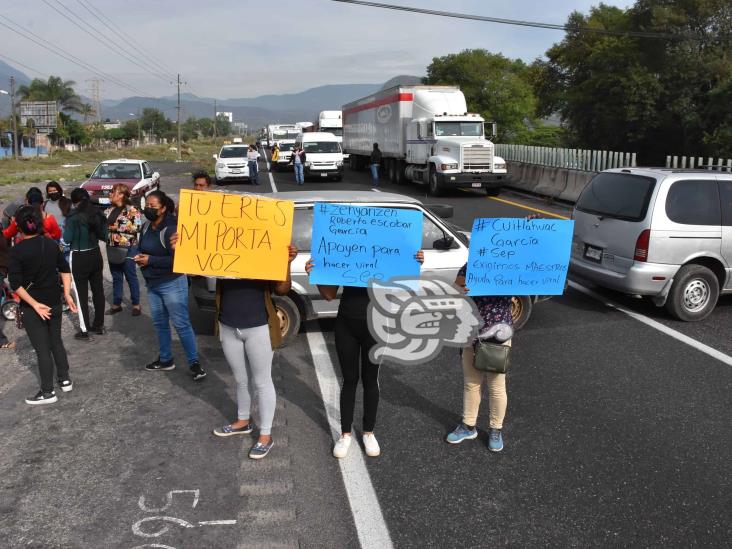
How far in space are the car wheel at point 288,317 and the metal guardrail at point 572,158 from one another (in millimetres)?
12632

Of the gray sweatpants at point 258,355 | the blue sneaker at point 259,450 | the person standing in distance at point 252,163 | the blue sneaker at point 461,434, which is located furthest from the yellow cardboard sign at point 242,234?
the person standing in distance at point 252,163

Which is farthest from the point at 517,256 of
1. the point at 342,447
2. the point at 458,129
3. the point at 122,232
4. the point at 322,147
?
the point at 322,147

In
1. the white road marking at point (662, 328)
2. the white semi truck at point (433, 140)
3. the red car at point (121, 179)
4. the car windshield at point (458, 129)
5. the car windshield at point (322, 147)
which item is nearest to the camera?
the white road marking at point (662, 328)

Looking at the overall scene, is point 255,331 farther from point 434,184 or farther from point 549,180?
point 549,180

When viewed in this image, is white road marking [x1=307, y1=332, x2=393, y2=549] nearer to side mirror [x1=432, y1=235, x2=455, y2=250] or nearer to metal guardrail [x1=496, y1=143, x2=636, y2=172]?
side mirror [x1=432, y1=235, x2=455, y2=250]

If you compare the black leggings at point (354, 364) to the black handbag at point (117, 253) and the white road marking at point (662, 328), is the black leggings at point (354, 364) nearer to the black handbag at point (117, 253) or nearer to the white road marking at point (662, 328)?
the white road marking at point (662, 328)

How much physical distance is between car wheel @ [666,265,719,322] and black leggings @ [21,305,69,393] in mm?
6589

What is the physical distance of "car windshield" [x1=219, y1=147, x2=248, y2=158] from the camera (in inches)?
1134

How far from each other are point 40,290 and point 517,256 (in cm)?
393

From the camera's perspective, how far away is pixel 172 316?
5961 millimetres

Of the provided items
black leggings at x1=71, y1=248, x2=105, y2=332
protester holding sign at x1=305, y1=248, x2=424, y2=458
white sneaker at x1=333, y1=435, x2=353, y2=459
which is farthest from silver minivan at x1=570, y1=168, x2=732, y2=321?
black leggings at x1=71, y1=248, x2=105, y2=332

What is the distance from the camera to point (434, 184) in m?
22.6

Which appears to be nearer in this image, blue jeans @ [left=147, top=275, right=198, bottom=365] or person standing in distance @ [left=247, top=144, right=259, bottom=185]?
blue jeans @ [left=147, top=275, right=198, bottom=365]

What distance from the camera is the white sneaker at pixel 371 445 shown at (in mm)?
4543
